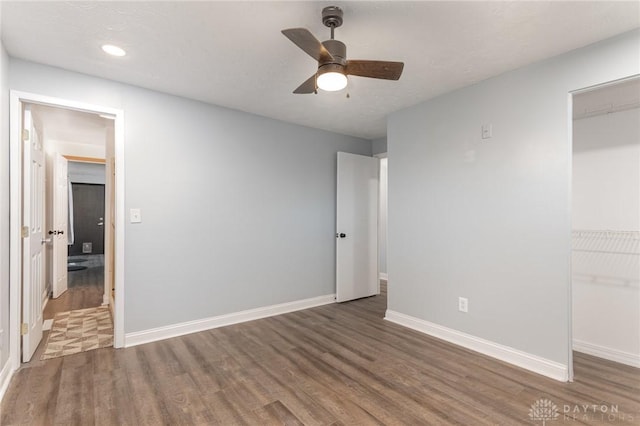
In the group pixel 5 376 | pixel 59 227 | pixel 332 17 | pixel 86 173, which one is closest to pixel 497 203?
pixel 332 17

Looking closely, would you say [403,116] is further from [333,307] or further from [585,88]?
[333,307]

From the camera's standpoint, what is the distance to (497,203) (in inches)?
107

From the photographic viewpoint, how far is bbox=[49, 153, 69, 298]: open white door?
14.8 ft

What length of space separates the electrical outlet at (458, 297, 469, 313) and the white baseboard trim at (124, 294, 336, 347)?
186 cm

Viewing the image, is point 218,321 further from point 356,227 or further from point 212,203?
point 356,227

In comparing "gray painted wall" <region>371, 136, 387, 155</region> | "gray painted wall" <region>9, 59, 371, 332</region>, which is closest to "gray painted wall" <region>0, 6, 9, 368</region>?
"gray painted wall" <region>9, 59, 371, 332</region>

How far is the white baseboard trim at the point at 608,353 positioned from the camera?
8.34 ft

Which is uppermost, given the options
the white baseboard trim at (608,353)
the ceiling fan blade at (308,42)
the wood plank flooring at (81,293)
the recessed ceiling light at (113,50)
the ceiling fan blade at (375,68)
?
the recessed ceiling light at (113,50)

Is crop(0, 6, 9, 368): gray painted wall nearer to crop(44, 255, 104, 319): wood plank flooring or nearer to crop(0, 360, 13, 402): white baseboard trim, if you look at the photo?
crop(0, 360, 13, 402): white baseboard trim

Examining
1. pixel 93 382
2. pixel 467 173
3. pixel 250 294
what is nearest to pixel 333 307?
pixel 250 294

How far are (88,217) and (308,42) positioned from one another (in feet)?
30.5

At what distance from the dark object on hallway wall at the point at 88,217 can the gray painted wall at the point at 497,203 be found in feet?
27.8

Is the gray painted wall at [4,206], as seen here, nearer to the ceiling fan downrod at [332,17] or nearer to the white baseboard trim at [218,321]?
the white baseboard trim at [218,321]

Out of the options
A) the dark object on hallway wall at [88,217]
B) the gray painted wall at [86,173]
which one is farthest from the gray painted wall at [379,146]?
the dark object on hallway wall at [88,217]
